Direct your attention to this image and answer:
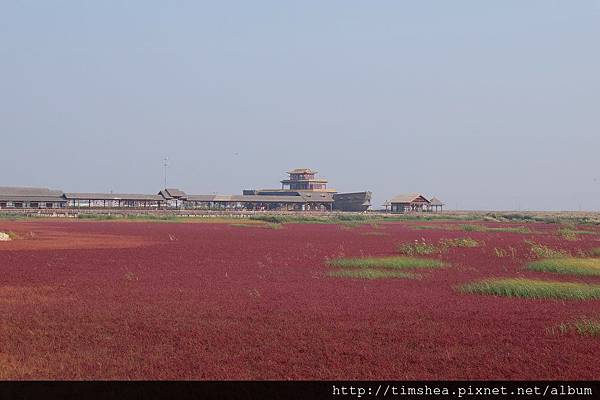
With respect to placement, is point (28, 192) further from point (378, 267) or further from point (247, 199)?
point (378, 267)

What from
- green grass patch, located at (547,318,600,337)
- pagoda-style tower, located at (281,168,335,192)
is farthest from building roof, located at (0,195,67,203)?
green grass patch, located at (547,318,600,337)

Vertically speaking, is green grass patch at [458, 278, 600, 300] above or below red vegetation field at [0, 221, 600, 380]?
above

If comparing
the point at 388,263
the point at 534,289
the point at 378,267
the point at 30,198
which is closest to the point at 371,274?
the point at 378,267

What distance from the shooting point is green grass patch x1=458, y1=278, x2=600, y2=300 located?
1833 cm

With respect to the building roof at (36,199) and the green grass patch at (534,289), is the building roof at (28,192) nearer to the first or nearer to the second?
the building roof at (36,199)

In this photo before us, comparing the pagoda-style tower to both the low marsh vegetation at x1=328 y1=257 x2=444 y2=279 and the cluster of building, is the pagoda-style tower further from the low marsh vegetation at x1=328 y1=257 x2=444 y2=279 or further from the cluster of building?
the low marsh vegetation at x1=328 y1=257 x2=444 y2=279

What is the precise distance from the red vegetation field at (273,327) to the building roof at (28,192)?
82887 millimetres

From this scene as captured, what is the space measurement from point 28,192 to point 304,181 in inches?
2350

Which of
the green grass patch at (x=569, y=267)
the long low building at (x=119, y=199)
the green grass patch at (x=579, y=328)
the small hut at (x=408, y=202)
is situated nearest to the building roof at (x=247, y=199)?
the long low building at (x=119, y=199)

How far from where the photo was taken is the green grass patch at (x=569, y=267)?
24.4 m

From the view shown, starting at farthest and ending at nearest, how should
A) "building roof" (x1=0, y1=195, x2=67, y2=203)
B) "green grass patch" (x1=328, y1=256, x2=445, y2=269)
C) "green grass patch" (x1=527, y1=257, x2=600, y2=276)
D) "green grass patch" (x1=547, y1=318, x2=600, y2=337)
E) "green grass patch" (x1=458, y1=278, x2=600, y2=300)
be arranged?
"building roof" (x1=0, y1=195, x2=67, y2=203) < "green grass patch" (x1=328, y1=256, x2=445, y2=269) < "green grass patch" (x1=527, y1=257, x2=600, y2=276) < "green grass patch" (x1=458, y1=278, x2=600, y2=300) < "green grass patch" (x1=547, y1=318, x2=600, y2=337)

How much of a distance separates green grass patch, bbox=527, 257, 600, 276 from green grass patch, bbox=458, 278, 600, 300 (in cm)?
450
